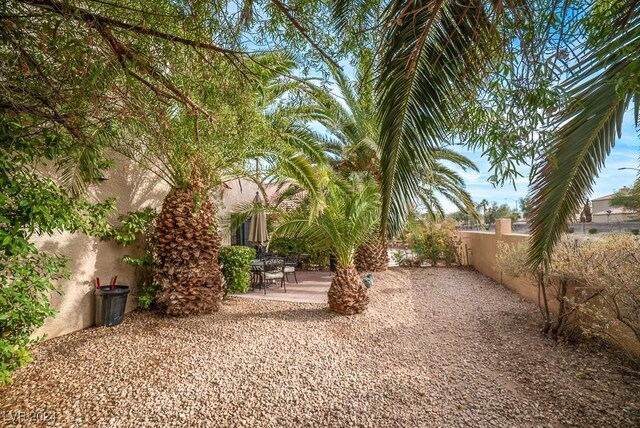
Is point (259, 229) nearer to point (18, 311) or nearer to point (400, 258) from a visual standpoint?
point (18, 311)

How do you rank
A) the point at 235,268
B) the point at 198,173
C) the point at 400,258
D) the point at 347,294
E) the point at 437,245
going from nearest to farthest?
the point at 347,294, the point at 198,173, the point at 235,268, the point at 437,245, the point at 400,258

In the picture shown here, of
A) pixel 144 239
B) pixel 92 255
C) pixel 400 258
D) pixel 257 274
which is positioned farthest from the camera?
pixel 400 258

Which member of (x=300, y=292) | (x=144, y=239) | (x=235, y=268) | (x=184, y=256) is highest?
(x=144, y=239)

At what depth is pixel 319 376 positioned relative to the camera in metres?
4.01

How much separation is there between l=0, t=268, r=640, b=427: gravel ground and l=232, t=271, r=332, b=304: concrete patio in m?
1.38

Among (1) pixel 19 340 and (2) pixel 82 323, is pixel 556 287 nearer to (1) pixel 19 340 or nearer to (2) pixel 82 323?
(1) pixel 19 340

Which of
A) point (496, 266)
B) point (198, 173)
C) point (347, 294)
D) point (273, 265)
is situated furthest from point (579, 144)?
point (496, 266)

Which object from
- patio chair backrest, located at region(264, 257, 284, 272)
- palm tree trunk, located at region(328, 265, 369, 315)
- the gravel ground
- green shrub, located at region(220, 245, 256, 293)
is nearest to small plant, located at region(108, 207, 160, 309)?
the gravel ground

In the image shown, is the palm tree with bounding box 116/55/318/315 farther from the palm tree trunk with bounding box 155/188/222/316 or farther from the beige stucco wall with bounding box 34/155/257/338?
the beige stucco wall with bounding box 34/155/257/338

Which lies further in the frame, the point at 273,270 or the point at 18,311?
the point at 273,270

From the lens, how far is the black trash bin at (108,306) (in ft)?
18.7

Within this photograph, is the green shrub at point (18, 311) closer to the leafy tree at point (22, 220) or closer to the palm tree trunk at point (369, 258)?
the leafy tree at point (22, 220)

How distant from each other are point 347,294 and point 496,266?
244 inches

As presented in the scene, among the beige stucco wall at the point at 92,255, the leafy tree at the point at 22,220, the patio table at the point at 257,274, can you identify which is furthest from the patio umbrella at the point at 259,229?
the leafy tree at the point at 22,220
